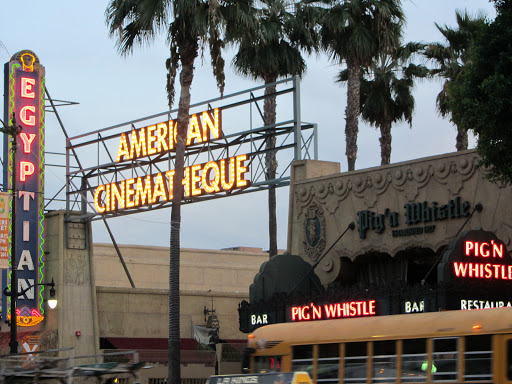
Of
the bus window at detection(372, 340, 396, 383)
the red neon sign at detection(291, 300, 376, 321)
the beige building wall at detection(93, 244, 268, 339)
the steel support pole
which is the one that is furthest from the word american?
the bus window at detection(372, 340, 396, 383)

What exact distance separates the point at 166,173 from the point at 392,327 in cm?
2187

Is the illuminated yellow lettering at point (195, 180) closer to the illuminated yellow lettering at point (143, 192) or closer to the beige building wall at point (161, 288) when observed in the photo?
the illuminated yellow lettering at point (143, 192)

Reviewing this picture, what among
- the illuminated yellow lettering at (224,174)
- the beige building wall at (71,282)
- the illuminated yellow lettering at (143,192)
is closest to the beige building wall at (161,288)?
the beige building wall at (71,282)

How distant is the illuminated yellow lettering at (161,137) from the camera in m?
40.0

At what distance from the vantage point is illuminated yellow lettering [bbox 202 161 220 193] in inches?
1467

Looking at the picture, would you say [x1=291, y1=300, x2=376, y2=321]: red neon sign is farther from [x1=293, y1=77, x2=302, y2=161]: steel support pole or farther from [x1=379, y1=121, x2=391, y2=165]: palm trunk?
[x1=379, y1=121, x2=391, y2=165]: palm trunk

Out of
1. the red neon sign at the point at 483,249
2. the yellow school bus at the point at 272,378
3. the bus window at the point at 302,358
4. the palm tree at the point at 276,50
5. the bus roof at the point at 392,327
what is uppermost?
the palm tree at the point at 276,50

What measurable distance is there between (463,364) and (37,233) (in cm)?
2903

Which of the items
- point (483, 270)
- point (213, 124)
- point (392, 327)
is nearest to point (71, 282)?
point (213, 124)

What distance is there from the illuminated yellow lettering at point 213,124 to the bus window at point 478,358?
2119 cm

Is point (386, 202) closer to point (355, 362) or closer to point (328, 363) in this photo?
point (328, 363)

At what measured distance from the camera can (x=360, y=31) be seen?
4175 centimetres

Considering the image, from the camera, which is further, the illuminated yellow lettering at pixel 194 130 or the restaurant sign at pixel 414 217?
the illuminated yellow lettering at pixel 194 130

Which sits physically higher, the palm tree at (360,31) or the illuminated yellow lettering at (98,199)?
the palm tree at (360,31)
